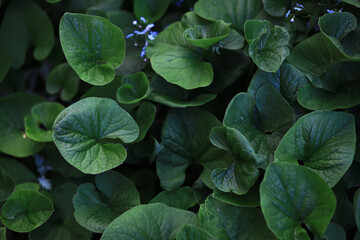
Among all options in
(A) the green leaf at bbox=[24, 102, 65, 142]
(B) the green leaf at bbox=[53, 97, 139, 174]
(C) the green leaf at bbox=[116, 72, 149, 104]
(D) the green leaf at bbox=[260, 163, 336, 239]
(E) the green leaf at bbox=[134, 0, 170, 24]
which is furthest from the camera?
(E) the green leaf at bbox=[134, 0, 170, 24]

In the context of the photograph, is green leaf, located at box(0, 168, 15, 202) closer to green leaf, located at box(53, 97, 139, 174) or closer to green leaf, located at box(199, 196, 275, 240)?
green leaf, located at box(53, 97, 139, 174)

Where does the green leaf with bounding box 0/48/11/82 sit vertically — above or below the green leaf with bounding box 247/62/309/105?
below

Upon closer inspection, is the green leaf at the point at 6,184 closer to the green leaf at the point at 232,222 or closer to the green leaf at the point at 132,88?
the green leaf at the point at 132,88

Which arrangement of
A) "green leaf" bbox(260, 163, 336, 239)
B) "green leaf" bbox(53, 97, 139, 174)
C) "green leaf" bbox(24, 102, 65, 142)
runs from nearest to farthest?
"green leaf" bbox(260, 163, 336, 239) → "green leaf" bbox(53, 97, 139, 174) → "green leaf" bbox(24, 102, 65, 142)

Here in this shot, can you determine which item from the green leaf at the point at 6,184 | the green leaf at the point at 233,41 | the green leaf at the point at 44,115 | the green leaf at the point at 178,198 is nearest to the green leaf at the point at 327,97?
the green leaf at the point at 233,41

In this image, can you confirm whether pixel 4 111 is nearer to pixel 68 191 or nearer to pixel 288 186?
pixel 68 191

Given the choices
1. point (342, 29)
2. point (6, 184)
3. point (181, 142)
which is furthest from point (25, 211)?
point (342, 29)

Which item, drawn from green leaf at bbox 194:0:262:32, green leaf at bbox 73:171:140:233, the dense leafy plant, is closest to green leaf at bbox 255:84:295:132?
the dense leafy plant
